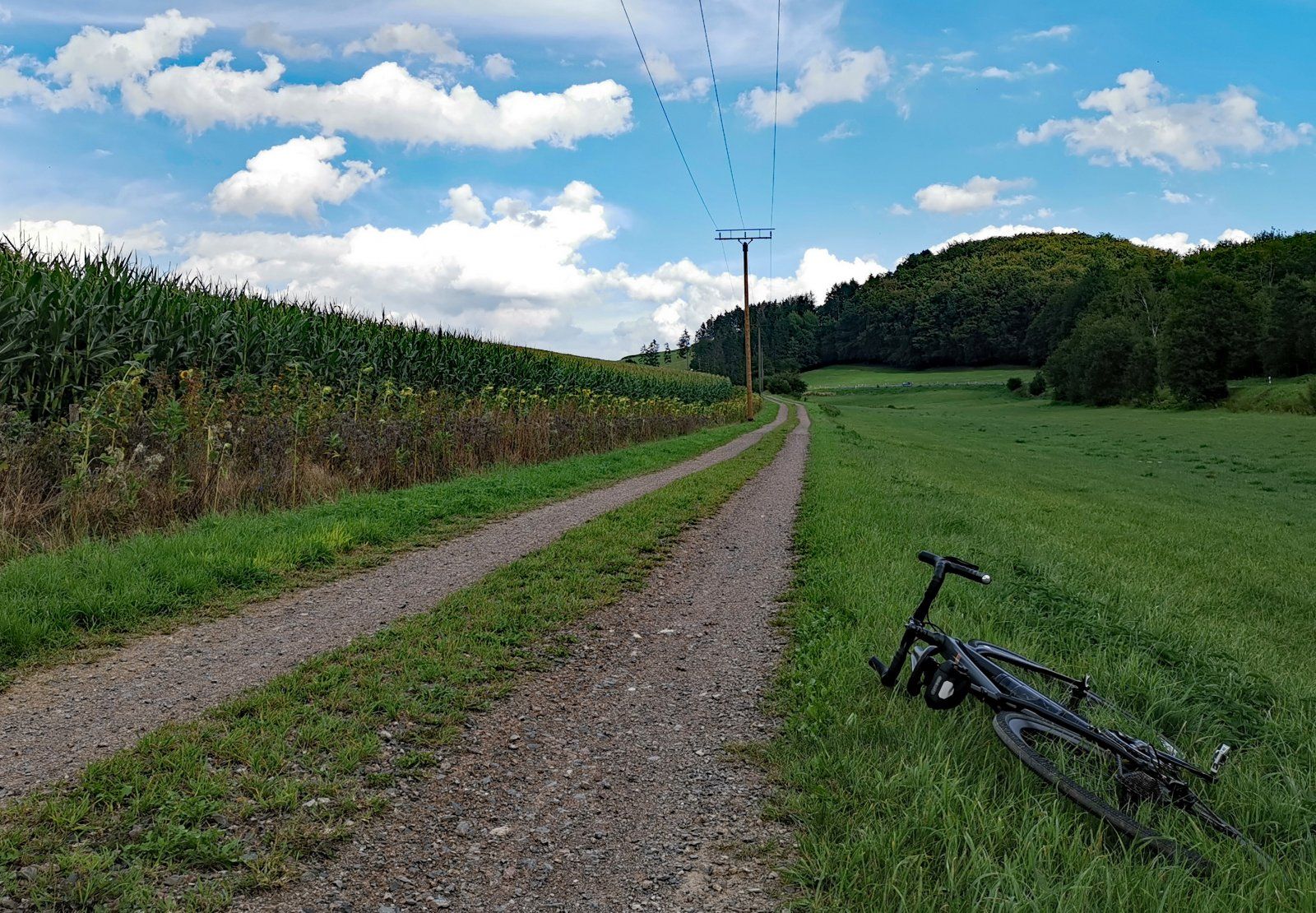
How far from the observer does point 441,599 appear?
5.77 metres

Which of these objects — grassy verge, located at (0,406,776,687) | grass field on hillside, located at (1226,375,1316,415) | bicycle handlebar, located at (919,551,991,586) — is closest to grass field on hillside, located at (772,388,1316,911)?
bicycle handlebar, located at (919,551,991,586)

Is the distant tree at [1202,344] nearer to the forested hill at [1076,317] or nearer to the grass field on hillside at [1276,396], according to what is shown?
the forested hill at [1076,317]

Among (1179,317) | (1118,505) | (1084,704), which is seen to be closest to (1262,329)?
(1179,317)

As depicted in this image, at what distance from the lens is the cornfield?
8.79 m

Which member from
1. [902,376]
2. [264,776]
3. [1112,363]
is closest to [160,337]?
[264,776]

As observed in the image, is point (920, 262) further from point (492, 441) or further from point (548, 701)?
point (548, 701)

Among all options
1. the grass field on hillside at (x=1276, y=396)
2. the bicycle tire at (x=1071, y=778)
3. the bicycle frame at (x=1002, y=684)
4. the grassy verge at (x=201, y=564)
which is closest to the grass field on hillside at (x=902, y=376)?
the grass field on hillside at (x=1276, y=396)

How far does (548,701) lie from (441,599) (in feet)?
6.69

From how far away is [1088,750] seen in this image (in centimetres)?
299

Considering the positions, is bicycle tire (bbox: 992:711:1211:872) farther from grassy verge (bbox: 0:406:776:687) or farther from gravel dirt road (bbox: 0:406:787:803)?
grassy verge (bbox: 0:406:776:687)

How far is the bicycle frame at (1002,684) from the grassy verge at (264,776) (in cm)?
228

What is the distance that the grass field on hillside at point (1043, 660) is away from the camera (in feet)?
8.05

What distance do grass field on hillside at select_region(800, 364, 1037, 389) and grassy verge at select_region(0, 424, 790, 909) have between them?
109 m

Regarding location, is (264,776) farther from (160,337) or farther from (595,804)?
(160,337)
